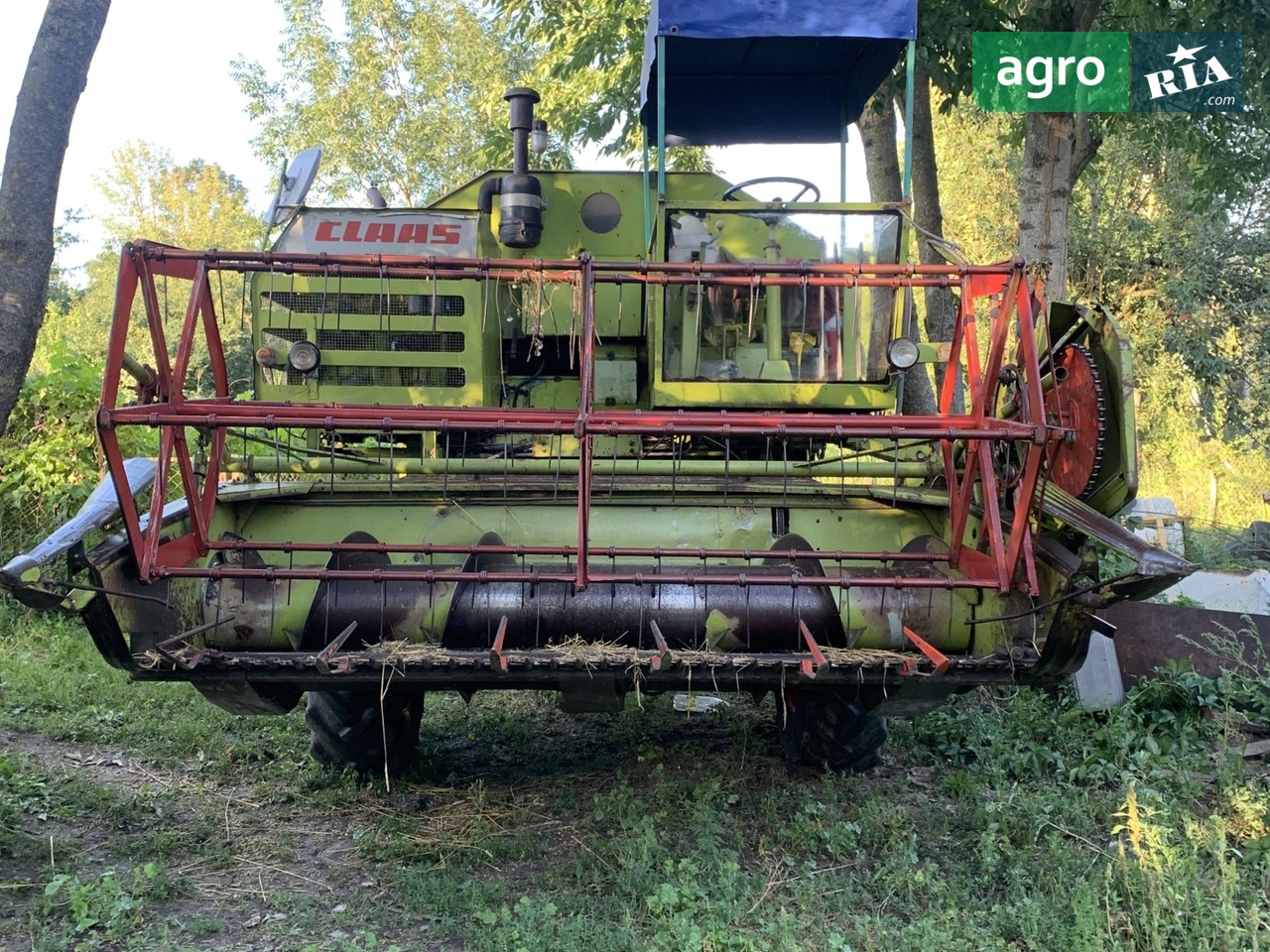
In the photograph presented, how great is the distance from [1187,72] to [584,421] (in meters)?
7.20

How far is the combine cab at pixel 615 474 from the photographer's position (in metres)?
3.72

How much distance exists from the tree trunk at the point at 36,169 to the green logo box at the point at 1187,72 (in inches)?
294

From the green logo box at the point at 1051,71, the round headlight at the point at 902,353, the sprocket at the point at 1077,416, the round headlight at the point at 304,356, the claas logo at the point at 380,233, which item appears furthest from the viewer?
the green logo box at the point at 1051,71

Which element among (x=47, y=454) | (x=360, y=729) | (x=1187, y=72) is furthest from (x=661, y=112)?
(x=47, y=454)

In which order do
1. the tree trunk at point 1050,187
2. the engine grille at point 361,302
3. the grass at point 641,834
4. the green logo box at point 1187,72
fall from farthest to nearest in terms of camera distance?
the green logo box at point 1187,72, the tree trunk at point 1050,187, the engine grille at point 361,302, the grass at point 641,834

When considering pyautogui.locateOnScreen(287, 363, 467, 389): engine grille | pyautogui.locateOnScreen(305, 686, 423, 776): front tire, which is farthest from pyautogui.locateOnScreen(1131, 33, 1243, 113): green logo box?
pyautogui.locateOnScreen(305, 686, 423, 776): front tire

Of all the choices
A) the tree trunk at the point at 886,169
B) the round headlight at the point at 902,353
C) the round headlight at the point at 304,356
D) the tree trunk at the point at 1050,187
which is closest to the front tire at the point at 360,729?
the round headlight at the point at 304,356

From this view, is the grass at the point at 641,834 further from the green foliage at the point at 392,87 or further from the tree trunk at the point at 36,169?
the green foliage at the point at 392,87

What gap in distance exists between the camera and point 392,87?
26969mm

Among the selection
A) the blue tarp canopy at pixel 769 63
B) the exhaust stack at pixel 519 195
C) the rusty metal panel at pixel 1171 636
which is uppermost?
the blue tarp canopy at pixel 769 63

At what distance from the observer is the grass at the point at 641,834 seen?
11.5 feet

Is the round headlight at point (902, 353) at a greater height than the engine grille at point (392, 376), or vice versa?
the round headlight at point (902, 353)

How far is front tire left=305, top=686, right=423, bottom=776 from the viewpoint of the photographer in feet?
16.0

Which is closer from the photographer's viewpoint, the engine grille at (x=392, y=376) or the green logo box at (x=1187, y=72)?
the engine grille at (x=392, y=376)
